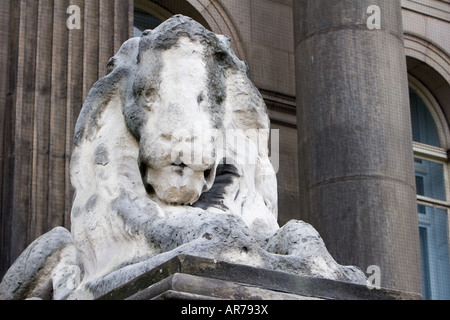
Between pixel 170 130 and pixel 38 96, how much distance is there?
5003 millimetres

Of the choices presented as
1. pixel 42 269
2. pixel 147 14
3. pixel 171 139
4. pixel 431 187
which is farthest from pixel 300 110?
pixel 171 139

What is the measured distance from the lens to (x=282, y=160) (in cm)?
1359

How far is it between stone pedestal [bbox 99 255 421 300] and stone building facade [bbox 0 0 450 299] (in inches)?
209

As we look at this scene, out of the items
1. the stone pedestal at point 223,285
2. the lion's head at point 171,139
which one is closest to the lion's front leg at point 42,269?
the lion's head at point 171,139

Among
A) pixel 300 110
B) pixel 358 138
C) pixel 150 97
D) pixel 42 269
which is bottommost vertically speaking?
pixel 42 269

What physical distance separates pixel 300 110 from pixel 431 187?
11.8ft

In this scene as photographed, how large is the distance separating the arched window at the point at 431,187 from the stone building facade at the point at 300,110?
2.16 m

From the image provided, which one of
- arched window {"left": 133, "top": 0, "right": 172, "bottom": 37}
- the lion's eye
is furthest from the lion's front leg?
arched window {"left": 133, "top": 0, "right": 172, "bottom": 37}

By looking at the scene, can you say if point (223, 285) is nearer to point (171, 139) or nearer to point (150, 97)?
point (171, 139)

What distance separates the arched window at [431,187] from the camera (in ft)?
48.3

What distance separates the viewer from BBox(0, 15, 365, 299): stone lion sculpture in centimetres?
602

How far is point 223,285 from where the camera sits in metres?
5.20

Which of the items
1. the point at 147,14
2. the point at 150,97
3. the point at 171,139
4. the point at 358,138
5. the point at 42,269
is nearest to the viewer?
the point at 171,139

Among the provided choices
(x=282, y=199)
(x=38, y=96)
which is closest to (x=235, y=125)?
(x=38, y=96)
